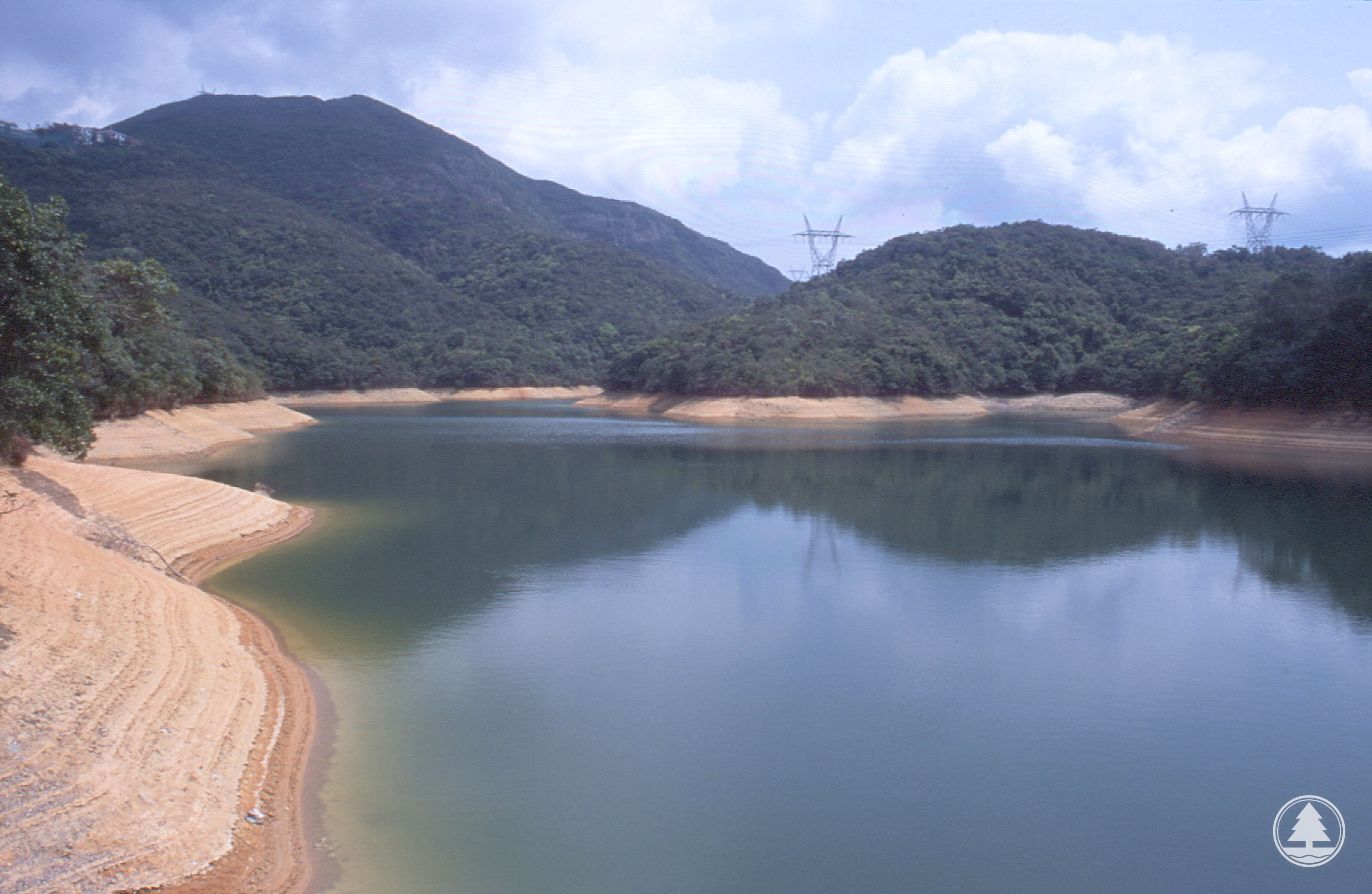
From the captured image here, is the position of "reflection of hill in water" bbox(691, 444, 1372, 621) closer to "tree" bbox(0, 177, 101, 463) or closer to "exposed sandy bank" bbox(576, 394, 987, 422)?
"tree" bbox(0, 177, 101, 463)

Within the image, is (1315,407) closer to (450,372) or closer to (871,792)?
(871,792)

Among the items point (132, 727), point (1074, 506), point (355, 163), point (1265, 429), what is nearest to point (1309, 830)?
point (132, 727)

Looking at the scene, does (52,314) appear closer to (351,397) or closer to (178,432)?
(178,432)

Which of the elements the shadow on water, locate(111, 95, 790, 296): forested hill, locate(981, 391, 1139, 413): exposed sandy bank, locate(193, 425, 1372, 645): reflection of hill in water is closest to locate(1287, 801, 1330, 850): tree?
locate(193, 425, 1372, 645): reflection of hill in water

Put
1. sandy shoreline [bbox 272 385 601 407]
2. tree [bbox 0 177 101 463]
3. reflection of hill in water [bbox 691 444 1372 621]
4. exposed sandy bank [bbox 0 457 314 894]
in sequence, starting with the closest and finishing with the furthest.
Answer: exposed sandy bank [bbox 0 457 314 894]
tree [bbox 0 177 101 463]
reflection of hill in water [bbox 691 444 1372 621]
sandy shoreline [bbox 272 385 601 407]

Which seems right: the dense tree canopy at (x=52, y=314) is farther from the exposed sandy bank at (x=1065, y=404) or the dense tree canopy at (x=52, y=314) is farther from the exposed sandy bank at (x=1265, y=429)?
the exposed sandy bank at (x=1065, y=404)

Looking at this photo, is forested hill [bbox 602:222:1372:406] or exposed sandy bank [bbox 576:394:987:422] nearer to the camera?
forested hill [bbox 602:222:1372:406]
